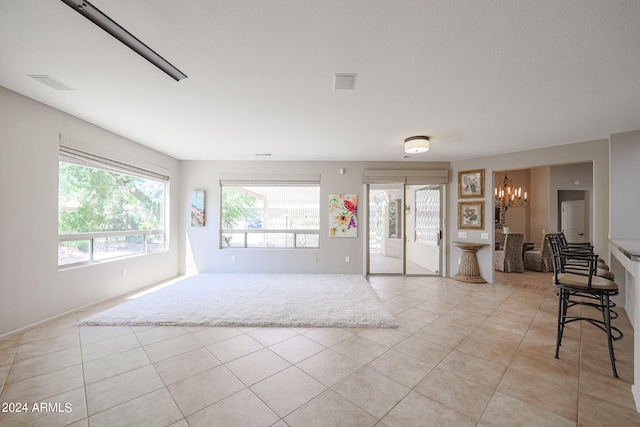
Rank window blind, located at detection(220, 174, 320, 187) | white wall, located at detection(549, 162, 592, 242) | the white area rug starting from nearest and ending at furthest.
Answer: the white area rug, window blind, located at detection(220, 174, 320, 187), white wall, located at detection(549, 162, 592, 242)

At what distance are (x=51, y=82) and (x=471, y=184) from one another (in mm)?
6592

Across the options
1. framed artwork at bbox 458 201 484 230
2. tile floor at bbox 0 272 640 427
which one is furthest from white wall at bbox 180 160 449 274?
tile floor at bbox 0 272 640 427

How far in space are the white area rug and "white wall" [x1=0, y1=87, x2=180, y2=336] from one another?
0.54 m

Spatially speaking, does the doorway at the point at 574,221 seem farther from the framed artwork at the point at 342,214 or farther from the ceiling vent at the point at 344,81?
the ceiling vent at the point at 344,81

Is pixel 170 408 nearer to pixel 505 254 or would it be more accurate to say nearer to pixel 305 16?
pixel 305 16

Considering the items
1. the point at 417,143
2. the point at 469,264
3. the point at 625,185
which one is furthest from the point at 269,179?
the point at 625,185

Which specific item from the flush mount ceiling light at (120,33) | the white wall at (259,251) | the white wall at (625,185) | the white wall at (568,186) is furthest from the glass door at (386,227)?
the white wall at (568,186)

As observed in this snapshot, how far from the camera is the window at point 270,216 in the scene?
19.4 feet

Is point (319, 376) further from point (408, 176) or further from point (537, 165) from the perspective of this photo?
point (537, 165)

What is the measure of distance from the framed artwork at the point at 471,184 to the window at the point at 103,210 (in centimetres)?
634

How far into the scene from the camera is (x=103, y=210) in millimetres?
4000

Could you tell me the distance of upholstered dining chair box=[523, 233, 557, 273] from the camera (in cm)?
624

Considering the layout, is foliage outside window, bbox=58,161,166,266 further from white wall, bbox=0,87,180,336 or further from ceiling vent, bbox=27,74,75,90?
ceiling vent, bbox=27,74,75,90

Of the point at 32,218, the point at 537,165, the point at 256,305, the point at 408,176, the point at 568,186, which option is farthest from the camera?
the point at 568,186
